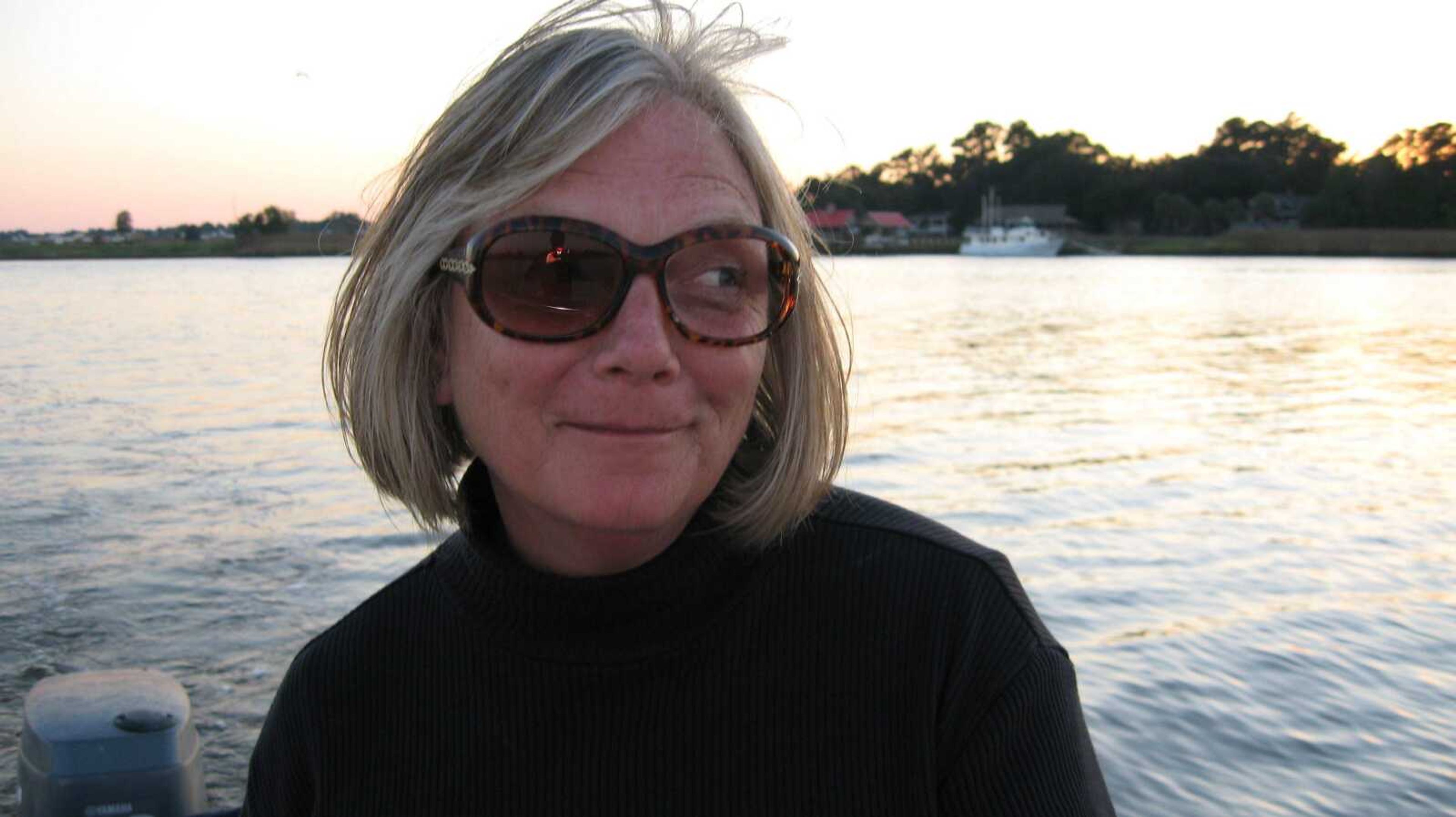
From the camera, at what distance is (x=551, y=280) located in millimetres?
1578

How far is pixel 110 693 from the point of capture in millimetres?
3762

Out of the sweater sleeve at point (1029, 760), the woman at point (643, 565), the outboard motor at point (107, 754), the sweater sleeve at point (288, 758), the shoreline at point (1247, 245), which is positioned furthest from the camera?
the shoreline at point (1247, 245)

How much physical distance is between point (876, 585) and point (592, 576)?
39 cm

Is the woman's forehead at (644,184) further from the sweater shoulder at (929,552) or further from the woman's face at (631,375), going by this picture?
the sweater shoulder at (929,552)

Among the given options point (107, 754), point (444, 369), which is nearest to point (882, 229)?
point (107, 754)

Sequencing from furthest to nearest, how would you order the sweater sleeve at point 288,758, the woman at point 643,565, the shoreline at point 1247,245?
the shoreline at point 1247,245
the sweater sleeve at point 288,758
the woman at point 643,565

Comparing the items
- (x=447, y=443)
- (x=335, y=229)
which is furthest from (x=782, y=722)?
(x=335, y=229)

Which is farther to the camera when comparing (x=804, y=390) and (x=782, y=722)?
(x=804, y=390)

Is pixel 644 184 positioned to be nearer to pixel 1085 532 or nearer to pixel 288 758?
pixel 288 758

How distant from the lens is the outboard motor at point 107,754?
136 inches

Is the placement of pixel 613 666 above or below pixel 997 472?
above

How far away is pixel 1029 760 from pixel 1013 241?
11329 centimetres

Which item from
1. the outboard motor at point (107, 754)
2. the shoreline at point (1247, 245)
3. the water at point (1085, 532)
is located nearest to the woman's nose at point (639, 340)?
the water at point (1085, 532)

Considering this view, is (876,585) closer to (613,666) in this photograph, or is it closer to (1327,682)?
(613,666)
